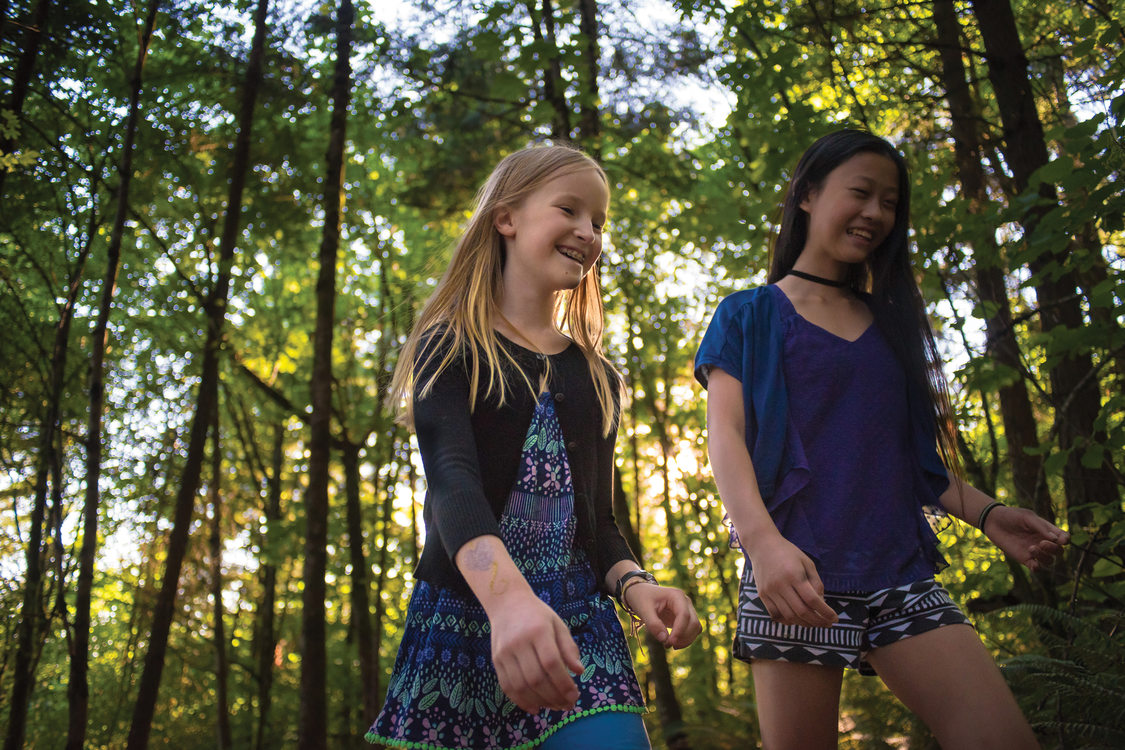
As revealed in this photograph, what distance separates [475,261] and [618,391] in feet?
1.46

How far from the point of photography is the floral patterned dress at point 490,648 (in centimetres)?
164

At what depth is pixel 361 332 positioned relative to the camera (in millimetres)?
11727

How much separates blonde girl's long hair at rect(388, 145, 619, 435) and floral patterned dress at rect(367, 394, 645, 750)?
6.8 inches

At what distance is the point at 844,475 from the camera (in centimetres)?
205

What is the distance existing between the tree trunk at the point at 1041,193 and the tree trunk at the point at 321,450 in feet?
11.7

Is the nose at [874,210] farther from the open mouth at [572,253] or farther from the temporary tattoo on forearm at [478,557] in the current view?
the temporary tattoo on forearm at [478,557]

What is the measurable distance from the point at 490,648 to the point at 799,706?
2.24ft

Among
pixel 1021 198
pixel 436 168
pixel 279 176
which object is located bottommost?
pixel 1021 198

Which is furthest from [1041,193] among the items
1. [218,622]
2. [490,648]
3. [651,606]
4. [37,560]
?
[218,622]

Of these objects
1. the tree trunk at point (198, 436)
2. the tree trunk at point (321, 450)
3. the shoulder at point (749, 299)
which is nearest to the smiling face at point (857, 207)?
the shoulder at point (749, 299)

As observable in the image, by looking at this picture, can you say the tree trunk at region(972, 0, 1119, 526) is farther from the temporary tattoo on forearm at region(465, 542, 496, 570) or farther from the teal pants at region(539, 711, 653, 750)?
the temporary tattoo on forearm at region(465, 542, 496, 570)

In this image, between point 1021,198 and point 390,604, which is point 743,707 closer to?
point 1021,198

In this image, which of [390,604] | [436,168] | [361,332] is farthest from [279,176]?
[390,604]

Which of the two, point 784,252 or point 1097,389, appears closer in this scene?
point 784,252
